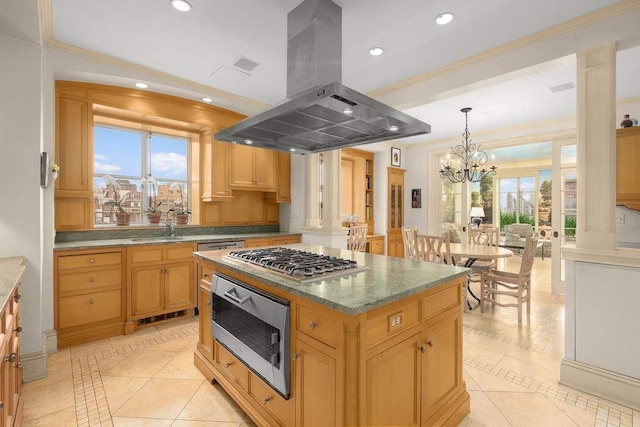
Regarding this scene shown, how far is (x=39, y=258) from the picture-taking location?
7.77ft

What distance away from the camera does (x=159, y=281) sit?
3398 mm

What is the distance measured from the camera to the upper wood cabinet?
2766 mm

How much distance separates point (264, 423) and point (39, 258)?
211 centimetres

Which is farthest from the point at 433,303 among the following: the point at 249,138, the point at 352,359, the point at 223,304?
the point at 249,138

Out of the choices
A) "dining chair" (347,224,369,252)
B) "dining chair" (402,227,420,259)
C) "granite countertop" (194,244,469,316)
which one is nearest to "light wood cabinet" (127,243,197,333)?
"granite countertop" (194,244,469,316)

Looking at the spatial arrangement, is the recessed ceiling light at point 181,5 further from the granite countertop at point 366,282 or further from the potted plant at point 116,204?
the potted plant at point 116,204

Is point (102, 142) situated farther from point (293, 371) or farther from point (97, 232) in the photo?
point (293, 371)

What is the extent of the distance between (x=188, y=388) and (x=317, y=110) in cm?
214

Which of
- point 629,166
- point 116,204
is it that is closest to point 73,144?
point 116,204

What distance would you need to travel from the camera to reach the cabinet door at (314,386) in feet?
4.29

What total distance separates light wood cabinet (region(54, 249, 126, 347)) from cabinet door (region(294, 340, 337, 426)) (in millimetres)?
2550

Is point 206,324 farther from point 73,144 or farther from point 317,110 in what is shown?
point 73,144

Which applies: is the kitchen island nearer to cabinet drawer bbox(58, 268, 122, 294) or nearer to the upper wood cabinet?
cabinet drawer bbox(58, 268, 122, 294)

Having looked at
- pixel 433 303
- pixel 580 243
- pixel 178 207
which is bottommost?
pixel 433 303
